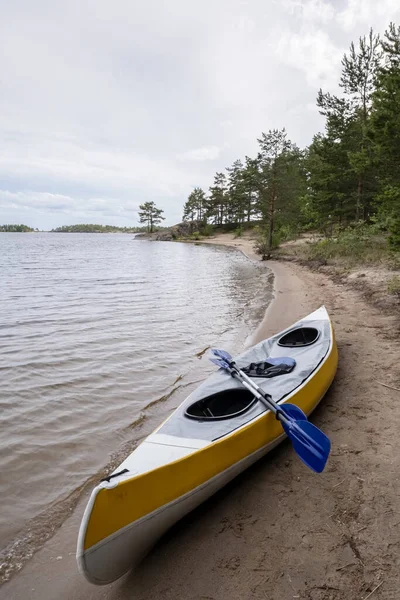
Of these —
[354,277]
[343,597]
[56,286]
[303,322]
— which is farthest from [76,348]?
[354,277]

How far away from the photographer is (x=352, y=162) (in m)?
15.8

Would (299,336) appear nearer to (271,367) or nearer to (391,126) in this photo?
(271,367)

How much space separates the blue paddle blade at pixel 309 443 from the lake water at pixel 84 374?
6.10 feet

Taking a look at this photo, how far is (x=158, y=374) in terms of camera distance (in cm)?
590

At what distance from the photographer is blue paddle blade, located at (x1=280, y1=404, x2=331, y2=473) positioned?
2820 millimetres

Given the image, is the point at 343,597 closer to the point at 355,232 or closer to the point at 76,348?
the point at 76,348

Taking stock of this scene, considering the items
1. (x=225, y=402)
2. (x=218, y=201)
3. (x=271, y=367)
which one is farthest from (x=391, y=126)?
(x=218, y=201)

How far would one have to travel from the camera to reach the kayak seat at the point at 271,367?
4.48 meters

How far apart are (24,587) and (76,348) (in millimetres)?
4717

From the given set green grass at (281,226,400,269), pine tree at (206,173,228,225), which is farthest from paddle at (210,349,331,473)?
pine tree at (206,173,228,225)

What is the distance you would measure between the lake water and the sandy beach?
1.68 feet

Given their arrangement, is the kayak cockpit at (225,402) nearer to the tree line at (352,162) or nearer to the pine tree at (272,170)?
the tree line at (352,162)

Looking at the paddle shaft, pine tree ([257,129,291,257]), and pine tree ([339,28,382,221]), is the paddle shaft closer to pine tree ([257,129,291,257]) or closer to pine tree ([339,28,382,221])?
pine tree ([339,28,382,221])

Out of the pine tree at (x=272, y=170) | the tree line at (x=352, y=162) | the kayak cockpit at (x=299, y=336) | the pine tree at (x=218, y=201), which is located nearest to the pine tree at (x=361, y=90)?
the tree line at (x=352, y=162)
